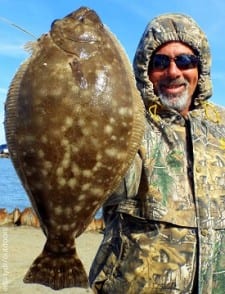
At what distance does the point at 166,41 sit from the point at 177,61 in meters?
0.21

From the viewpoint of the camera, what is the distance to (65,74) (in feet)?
7.89

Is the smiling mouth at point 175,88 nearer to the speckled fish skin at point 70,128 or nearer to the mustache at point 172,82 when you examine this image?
the mustache at point 172,82

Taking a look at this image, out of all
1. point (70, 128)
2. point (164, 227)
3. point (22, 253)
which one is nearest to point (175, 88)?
point (164, 227)

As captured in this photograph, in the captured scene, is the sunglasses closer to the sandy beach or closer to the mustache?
Result: the mustache

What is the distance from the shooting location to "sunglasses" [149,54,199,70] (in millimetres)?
A: 4203

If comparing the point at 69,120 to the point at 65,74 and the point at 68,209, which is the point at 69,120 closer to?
the point at 65,74

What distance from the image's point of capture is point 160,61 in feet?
14.0

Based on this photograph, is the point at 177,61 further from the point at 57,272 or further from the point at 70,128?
the point at 57,272

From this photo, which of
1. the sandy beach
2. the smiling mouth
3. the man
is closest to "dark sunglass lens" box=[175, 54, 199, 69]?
the man

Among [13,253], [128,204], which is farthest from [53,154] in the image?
[13,253]

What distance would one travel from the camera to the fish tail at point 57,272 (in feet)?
8.42

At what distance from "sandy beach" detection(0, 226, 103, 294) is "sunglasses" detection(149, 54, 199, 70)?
12.4ft

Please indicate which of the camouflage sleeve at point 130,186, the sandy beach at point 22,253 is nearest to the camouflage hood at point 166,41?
the camouflage sleeve at point 130,186

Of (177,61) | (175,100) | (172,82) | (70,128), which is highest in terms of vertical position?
(177,61)
